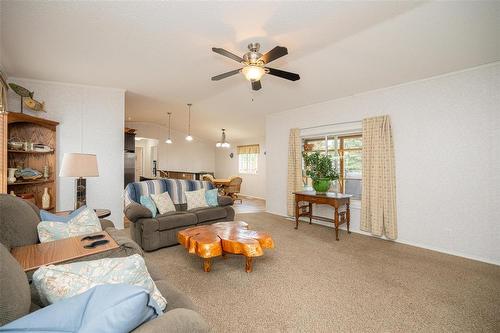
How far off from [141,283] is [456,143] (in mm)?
4189

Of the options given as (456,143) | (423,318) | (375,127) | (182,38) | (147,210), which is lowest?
(423,318)

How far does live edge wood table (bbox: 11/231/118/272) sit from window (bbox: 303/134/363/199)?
13.9 ft

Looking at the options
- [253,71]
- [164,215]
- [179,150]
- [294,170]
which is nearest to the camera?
[253,71]

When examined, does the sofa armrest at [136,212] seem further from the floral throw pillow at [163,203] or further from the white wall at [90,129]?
the white wall at [90,129]

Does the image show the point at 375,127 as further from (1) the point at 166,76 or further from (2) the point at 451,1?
(1) the point at 166,76

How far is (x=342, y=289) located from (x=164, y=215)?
2626 mm

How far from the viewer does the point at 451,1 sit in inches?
87.2

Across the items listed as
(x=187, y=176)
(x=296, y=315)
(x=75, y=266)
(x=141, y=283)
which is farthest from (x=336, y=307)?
(x=187, y=176)

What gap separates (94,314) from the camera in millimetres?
721

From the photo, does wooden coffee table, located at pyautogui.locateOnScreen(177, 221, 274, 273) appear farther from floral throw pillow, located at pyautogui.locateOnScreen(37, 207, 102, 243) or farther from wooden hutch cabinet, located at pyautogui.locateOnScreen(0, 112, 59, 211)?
wooden hutch cabinet, located at pyautogui.locateOnScreen(0, 112, 59, 211)

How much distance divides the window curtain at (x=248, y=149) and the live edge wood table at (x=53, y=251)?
721 cm

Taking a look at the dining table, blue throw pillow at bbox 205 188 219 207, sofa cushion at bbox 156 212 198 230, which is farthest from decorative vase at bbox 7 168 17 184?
the dining table

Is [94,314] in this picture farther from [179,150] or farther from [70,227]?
[179,150]

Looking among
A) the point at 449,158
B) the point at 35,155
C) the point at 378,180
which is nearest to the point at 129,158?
the point at 35,155
